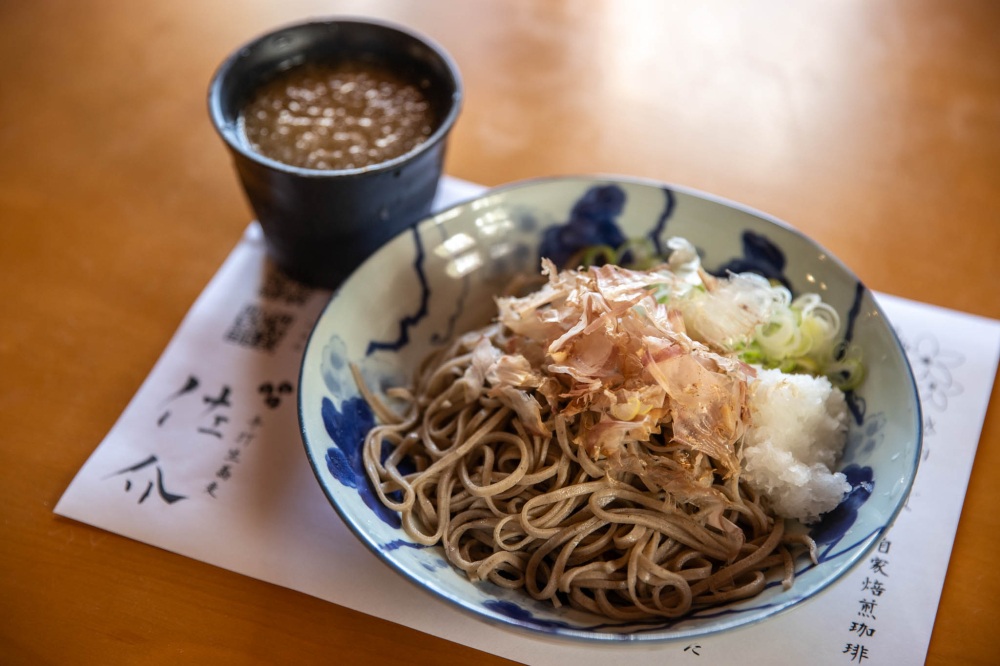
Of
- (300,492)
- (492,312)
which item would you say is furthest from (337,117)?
(300,492)

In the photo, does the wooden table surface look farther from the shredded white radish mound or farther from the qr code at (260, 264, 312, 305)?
the shredded white radish mound

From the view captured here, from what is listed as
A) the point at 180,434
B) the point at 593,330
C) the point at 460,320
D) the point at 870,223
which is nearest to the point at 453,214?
the point at 460,320

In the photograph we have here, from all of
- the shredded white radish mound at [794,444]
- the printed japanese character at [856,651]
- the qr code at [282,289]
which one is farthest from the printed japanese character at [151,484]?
the printed japanese character at [856,651]

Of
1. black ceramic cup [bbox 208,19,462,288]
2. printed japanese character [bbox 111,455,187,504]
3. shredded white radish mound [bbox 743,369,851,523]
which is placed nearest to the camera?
shredded white radish mound [bbox 743,369,851,523]

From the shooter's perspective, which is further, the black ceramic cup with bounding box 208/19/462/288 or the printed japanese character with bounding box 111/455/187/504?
the black ceramic cup with bounding box 208/19/462/288

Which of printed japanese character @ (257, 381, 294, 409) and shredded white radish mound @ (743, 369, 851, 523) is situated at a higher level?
shredded white radish mound @ (743, 369, 851, 523)

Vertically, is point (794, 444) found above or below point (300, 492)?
above

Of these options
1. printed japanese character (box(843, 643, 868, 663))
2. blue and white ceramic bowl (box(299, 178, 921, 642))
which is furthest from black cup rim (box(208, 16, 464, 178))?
printed japanese character (box(843, 643, 868, 663))

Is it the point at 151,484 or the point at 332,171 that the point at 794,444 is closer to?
the point at 332,171
